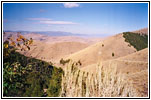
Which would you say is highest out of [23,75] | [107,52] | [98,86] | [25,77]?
[107,52]

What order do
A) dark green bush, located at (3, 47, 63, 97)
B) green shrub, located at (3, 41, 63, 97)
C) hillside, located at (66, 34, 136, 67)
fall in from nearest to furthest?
1. green shrub, located at (3, 41, 63, 97)
2. dark green bush, located at (3, 47, 63, 97)
3. hillside, located at (66, 34, 136, 67)

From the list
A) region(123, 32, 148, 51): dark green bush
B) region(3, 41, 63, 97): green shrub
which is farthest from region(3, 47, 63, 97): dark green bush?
region(123, 32, 148, 51): dark green bush

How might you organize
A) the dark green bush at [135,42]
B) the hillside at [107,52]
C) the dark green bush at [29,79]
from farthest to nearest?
the dark green bush at [135,42] < the hillside at [107,52] < the dark green bush at [29,79]

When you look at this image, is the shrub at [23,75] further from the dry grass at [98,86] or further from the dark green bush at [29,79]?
the dry grass at [98,86]

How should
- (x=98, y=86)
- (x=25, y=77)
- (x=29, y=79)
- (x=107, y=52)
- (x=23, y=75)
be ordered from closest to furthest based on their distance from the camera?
(x=23, y=75) < (x=25, y=77) < (x=98, y=86) < (x=29, y=79) < (x=107, y=52)

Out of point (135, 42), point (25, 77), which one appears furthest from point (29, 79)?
point (135, 42)

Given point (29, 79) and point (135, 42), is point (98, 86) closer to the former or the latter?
point (29, 79)

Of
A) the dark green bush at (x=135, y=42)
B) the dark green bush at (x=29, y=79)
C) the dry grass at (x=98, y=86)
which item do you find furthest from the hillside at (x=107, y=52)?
the dry grass at (x=98, y=86)

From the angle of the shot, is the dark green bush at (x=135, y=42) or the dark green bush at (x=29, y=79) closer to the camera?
the dark green bush at (x=29, y=79)

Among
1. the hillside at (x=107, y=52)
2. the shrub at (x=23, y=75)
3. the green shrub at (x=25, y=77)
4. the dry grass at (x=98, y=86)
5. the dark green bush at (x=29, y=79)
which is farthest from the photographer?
the hillside at (x=107, y=52)

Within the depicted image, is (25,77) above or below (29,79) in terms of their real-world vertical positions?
above

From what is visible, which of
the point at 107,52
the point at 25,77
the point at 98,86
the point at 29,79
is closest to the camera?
the point at 25,77

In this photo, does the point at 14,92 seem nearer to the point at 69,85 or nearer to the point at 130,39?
the point at 69,85

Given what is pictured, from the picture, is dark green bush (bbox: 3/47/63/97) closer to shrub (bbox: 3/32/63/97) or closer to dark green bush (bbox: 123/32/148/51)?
shrub (bbox: 3/32/63/97)
